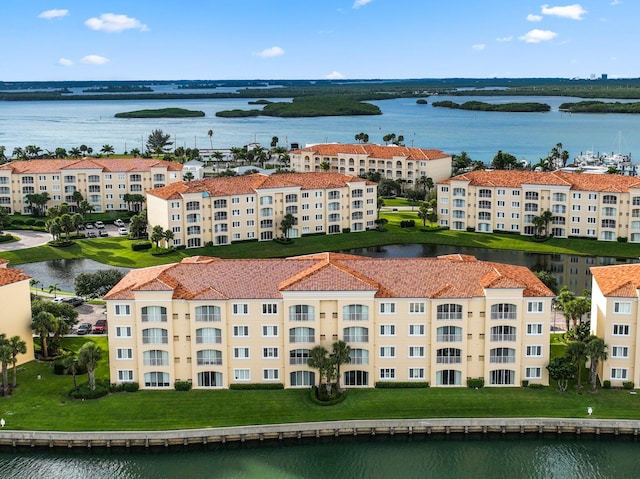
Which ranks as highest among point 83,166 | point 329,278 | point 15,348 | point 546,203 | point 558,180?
point 83,166

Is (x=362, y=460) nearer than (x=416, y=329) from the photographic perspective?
Yes

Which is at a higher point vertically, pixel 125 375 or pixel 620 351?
pixel 620 351

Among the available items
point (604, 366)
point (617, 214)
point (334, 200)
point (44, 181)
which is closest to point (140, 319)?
point (604, 366)

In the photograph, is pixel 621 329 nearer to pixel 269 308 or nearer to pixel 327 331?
pixel 327 331

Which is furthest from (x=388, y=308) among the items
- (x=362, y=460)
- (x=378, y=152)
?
(x=378, y=152)

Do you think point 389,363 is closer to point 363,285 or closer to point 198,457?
point 363,285

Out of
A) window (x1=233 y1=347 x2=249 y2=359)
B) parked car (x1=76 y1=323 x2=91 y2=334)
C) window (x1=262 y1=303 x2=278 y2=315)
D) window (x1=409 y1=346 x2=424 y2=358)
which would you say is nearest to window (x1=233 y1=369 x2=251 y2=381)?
window (x1=233 y1=347 x2=249 y2=359)

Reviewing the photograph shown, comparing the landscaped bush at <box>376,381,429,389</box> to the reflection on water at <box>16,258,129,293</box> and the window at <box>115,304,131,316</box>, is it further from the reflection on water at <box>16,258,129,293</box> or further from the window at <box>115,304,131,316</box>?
the reflection on water at <box>16,258,129,293</box>
